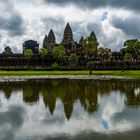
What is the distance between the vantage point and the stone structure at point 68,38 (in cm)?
16838

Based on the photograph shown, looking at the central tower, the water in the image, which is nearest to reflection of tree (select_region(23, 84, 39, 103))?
the water

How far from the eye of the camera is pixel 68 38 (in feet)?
561

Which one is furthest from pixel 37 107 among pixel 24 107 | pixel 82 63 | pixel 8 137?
pixel 82 63

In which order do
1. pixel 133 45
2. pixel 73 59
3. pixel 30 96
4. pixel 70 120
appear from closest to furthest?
pixel 70 120 → pixel 30 96 → pixel 133 45 → pixel 73 59

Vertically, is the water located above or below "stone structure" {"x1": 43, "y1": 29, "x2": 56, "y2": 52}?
below

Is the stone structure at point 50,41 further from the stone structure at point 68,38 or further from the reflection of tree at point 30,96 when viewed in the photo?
the reflection of tree at point 30,96

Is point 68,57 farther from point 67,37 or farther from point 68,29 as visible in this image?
point 68,29

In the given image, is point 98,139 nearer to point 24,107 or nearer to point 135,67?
point 24,107

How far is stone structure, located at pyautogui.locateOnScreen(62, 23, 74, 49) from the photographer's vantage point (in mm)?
168375

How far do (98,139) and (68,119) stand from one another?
5049 millimetres

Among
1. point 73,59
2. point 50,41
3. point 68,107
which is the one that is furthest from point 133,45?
point 68,107

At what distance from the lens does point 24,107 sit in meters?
26.1

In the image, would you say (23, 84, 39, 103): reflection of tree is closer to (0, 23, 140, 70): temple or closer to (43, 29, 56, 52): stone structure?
(0, 23, 140, 70): temple

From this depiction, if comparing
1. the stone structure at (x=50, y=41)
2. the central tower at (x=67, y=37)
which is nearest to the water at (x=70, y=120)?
the central tower at (x=67, y=37)
